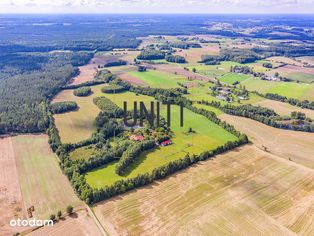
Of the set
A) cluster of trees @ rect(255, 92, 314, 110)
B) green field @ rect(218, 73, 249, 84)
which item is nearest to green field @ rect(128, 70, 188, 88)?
green field @ rect(218, 73, 249, 84)

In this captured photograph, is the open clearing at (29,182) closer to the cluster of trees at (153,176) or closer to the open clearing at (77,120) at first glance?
the cluster of trees at (153,176)

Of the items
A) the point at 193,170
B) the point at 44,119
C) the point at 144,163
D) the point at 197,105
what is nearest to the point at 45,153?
the point at 44,119

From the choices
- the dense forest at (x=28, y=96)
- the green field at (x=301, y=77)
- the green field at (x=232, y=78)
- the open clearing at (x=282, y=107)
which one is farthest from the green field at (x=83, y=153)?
the green field at (x=301, y=77)

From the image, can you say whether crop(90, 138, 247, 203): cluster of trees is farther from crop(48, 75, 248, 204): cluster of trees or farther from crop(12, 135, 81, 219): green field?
crop(12, 135, 81, 219): green field

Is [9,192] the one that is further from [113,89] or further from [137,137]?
[113,89]

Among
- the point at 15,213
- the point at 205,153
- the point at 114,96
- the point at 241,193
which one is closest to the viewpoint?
the point at 15,213

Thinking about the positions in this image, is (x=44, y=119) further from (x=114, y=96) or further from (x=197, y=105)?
(x=197, y=105)
